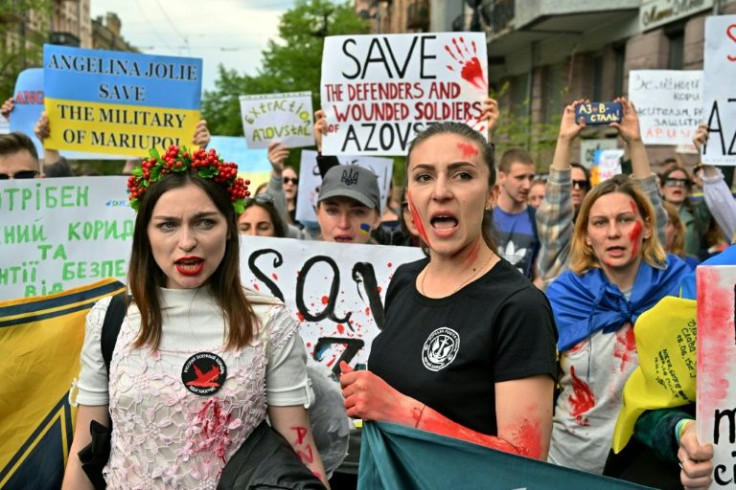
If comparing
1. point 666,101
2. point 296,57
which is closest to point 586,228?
point 666,101

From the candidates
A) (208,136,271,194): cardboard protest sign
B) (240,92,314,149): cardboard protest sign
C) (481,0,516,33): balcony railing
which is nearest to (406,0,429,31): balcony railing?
(481,0,516,33): balcony railing

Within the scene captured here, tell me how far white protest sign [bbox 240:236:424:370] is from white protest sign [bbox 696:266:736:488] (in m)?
2.41

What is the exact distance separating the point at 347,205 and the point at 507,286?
9.04ft

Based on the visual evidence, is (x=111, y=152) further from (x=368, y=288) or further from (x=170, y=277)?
(x=170, y=277)

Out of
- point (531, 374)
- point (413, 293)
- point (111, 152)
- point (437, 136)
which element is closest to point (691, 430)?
point (531, 374)

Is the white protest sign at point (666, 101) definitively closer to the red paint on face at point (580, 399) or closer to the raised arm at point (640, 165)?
the raised arm at point (640, 165)

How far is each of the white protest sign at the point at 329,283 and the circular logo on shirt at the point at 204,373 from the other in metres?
1.87

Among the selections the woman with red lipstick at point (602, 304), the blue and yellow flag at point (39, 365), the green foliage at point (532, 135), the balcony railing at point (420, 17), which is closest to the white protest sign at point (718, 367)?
the woman with red lipstick at point (602, 304)

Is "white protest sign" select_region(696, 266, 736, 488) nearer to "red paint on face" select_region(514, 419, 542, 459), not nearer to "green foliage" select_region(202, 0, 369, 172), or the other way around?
"red paint on face" select_region(514, 419, 542, 459)

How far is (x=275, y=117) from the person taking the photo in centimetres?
974

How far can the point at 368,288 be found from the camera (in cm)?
484

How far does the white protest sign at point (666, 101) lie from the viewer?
10133 millimetres

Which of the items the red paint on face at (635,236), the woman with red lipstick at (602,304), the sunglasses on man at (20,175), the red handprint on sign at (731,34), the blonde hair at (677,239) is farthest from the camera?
the blonde hair at (677,239)

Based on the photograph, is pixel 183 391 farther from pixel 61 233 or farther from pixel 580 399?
pixel 61 233
